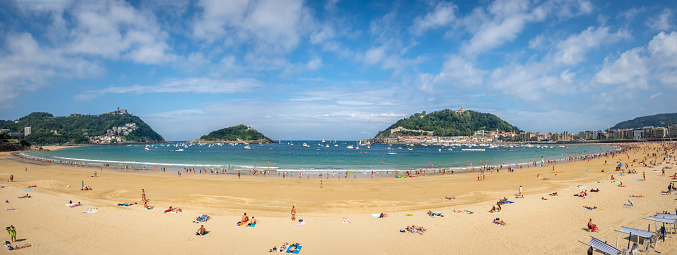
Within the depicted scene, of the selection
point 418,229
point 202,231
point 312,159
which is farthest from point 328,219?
point 312,159

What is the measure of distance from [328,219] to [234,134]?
18548cm

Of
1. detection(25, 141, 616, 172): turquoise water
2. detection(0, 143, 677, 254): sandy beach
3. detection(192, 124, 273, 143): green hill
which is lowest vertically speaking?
detection(25, 141, 616, 172): turquoise water

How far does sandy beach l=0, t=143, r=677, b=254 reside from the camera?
1041cm

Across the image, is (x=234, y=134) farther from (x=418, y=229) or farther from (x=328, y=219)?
(x=418, y=229)

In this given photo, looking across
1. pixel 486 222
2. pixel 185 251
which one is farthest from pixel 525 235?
pixel 185 251

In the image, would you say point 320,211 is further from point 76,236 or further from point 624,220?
point 624,220

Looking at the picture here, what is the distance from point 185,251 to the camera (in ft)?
32.8

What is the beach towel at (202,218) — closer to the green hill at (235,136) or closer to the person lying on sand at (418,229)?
the person lying on sand at (418,229)

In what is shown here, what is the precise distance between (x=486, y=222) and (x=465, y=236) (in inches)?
94.8

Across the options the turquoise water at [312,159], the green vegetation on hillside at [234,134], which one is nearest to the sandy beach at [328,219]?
the turquoise water at [312,159]

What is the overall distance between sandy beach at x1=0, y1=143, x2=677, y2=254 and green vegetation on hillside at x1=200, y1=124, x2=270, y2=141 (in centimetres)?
16434

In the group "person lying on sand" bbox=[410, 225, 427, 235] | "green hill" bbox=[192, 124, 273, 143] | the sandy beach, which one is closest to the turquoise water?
the sandy beach

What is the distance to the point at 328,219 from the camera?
13.7 metres

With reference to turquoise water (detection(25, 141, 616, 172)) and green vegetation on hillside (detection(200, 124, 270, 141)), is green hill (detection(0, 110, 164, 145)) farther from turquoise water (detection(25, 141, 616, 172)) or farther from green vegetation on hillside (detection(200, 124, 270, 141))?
turquoise water (detection(25, 141, 616, 172))
